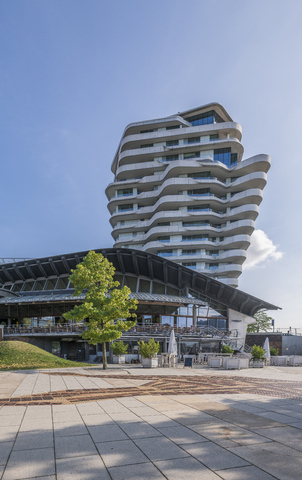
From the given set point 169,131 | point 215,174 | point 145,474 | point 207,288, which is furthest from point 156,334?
point 169,131

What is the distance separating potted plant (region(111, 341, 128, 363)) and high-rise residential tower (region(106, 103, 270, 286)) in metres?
43.2

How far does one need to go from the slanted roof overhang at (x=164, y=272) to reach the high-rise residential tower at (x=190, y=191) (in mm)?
22998

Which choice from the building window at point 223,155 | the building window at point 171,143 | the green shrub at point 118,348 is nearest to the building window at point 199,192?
the building window at point 223,155

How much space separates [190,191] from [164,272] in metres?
35.2

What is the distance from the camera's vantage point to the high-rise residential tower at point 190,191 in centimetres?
6969

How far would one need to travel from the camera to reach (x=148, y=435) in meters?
6.73

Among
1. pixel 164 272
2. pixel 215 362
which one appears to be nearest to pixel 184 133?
pixel 164 272

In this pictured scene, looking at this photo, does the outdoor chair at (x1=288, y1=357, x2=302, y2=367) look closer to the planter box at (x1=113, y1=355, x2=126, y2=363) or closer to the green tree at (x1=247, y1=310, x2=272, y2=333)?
the planter box at (x1=113, y1=355, x2=126, y2=363)

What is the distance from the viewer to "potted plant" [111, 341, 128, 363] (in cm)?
2550

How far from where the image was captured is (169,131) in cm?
7806

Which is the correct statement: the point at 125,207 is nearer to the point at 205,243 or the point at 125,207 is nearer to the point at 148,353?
the point at 205,243

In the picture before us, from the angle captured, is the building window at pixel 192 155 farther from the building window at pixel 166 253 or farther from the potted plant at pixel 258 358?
the potted plant at pixel 258 358

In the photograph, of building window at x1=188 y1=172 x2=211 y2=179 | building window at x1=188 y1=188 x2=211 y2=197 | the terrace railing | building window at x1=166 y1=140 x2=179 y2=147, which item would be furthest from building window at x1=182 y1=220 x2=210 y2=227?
the terrace railing

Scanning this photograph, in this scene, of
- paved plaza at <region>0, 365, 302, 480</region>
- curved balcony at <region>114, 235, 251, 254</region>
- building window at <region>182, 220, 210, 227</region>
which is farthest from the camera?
building window at <region>182, 220, 210, 227</region>
